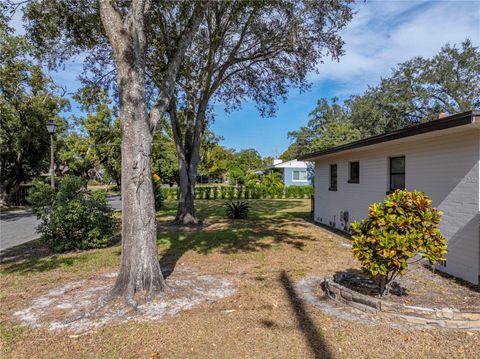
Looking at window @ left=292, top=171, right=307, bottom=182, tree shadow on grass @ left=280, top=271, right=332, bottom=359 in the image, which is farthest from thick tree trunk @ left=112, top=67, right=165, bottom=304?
window @ left=292, top=171, right=307, bottom=182

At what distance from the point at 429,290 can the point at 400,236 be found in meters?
1.67

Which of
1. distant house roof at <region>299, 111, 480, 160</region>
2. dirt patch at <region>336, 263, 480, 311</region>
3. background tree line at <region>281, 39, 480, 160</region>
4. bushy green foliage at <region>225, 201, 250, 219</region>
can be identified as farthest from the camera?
background tree line at <region>281, 39, 480, 160</region>

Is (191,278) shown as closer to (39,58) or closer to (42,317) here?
(42,317)

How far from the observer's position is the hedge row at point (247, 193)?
27016mm

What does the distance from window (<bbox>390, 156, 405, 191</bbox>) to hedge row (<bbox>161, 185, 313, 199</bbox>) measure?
1947 cm

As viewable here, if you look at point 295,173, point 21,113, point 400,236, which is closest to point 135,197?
point 400,236

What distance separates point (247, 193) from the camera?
2723 centimetres

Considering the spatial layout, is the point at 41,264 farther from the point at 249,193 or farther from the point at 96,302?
the point at 249,193

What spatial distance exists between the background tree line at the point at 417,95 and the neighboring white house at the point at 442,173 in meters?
19.7

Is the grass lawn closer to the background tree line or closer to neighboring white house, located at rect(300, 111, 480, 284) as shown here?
neighboring white house, located at rect(300, 111, 480, 284)

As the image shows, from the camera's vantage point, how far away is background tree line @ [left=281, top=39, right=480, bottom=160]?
26.6 meters

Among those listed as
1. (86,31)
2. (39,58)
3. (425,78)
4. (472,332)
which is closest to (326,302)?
(472,332)

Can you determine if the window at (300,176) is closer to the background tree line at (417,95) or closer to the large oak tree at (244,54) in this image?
the background tree line at (417,95)

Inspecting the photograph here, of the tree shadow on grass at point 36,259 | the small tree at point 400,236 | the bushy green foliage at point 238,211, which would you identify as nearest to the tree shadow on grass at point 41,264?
the tree shadow on grass at point 36,259
